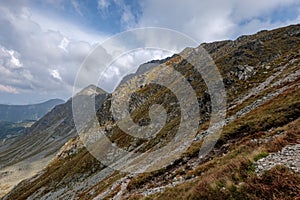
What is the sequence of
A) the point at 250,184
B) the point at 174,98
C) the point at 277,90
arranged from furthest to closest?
the point at 174,98 → the point at 277,90 → the point at 250,184

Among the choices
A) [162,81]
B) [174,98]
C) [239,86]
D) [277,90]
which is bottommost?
[277,90]

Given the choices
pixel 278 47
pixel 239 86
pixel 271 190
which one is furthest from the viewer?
pixel 278 47

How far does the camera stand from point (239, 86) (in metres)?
73.1

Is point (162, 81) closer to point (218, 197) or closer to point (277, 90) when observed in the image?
point (277, 90)

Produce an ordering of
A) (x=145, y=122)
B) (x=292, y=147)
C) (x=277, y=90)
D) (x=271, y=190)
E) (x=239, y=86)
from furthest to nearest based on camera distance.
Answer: (x=145, y=122) < (x=239, y=86) < (x=277, y=90) < (x=292, y=147) < (x=271, y=190)

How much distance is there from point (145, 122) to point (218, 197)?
83.7 metres

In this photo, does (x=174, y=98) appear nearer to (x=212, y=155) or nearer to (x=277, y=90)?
(x=277, y=90)

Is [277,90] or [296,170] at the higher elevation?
[277,90]

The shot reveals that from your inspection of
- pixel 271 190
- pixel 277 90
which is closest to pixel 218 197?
pixel 271 190

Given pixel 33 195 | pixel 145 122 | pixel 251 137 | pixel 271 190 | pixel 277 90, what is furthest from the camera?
pixel 33 195

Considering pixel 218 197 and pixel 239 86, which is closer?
pixel 218 197

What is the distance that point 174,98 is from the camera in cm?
10775

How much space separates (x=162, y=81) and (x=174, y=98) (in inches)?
3350

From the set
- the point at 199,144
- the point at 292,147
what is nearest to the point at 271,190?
the point at 292,147
